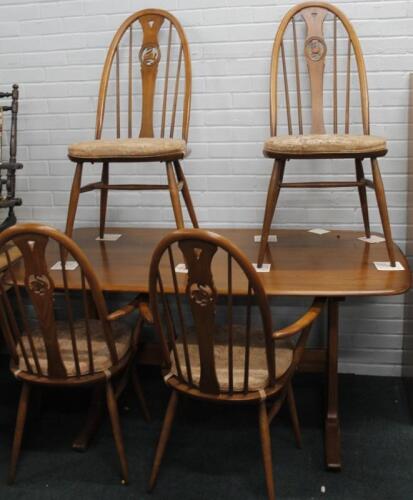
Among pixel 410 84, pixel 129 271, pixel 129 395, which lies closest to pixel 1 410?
pixel 129 395

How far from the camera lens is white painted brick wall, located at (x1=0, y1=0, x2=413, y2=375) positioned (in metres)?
2.43

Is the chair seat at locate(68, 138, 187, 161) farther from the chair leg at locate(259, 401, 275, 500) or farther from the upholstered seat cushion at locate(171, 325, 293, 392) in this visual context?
the chair leg at locate(259, 401, 275, 500)

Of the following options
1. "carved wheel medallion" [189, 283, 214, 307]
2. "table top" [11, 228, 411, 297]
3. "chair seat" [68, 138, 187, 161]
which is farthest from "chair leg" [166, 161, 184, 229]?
"carved wheel medallion" [189, 283, 214, 307]

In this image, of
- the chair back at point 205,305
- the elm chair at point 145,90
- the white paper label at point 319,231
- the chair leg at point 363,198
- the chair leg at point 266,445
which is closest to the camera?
the chair back at point 205,305

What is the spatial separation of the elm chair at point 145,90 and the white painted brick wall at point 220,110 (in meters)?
0.08

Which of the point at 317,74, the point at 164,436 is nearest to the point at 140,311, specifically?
the point at 164,436

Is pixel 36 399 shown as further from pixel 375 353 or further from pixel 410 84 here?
pixel 410 84

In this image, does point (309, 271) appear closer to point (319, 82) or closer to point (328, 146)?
point (328, 146)

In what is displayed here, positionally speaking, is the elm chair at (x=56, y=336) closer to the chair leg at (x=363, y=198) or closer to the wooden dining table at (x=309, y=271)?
the wooden dining table at (x=309, y=271)

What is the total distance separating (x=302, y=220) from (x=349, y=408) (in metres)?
0.82

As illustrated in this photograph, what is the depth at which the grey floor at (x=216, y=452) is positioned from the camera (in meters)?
1.93

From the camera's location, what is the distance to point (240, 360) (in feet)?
6.26

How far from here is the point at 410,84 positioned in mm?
2371

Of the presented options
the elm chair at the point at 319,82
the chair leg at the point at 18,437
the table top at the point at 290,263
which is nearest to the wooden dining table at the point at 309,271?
the table top at the point at 290,263
